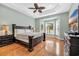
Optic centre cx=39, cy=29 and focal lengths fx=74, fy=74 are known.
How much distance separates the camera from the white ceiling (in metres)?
1.38

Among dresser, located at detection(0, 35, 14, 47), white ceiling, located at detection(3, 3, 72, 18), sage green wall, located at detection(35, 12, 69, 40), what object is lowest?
dresser, located at detection(0, 35, 14, 47)

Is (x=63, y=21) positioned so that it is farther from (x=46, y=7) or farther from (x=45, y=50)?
(x=45, y=50)

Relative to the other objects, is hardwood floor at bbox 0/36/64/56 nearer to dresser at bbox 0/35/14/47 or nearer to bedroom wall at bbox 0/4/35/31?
dresser at bbox 0/35/14/47

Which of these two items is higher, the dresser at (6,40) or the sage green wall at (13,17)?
the sage green wall at (13,17)

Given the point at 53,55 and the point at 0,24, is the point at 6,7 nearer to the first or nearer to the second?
the point at 0,24

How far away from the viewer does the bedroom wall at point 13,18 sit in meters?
1.39

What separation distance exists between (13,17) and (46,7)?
2.29 feet

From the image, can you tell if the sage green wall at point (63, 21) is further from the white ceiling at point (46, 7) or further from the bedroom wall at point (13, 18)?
the bedroom wall at point (13, 18)

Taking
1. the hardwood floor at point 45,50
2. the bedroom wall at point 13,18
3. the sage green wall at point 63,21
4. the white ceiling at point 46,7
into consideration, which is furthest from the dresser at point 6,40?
the sage green wall at point 63,21

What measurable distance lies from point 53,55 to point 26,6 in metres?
1.12

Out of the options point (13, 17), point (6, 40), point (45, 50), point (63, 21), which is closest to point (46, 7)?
point (63, 21)

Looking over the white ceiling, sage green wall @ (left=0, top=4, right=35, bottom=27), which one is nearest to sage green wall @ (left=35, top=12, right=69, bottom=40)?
the white ceiling

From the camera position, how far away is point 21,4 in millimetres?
1436

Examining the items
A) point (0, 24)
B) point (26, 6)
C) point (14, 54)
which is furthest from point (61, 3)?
point (14, 54)
